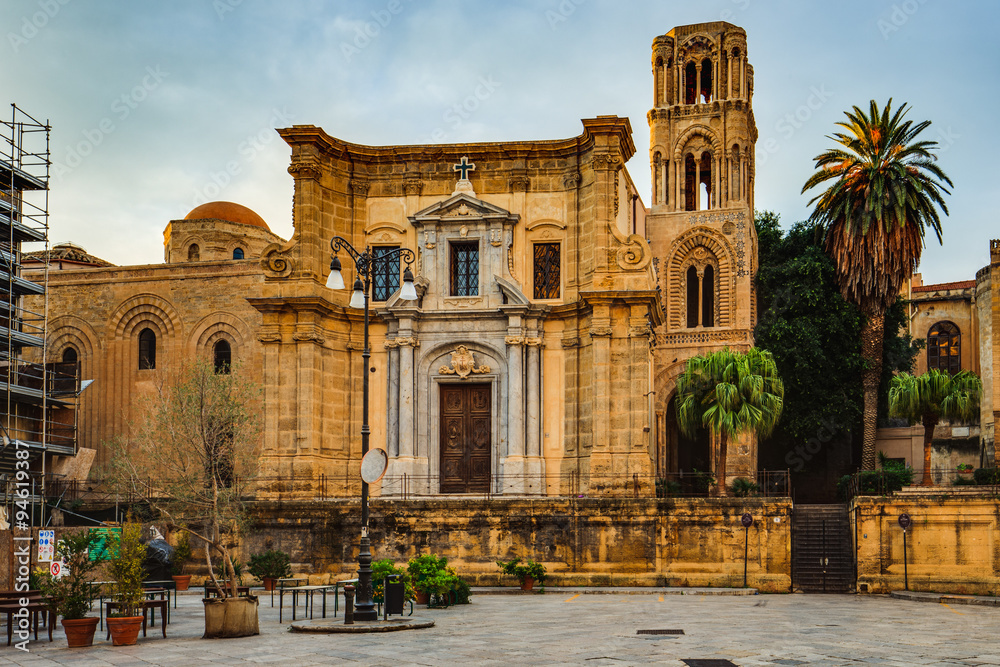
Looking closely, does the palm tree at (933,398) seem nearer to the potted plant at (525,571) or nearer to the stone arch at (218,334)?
the potted plant at (525,571)

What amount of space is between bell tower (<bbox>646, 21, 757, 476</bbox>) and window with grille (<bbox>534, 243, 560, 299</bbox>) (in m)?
10.5

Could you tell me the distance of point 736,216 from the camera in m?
45.2

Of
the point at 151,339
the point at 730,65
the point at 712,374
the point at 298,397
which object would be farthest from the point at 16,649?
the point at 730,65

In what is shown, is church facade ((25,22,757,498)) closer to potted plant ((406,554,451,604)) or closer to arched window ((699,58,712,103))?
potted plant ((406,554,451,604))

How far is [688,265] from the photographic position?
151ft

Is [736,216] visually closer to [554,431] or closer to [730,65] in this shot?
[730,65]

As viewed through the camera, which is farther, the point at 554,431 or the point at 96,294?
the point at 96,294

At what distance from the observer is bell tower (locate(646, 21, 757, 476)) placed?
147 ft

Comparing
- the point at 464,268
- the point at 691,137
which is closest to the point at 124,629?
the point at 464,268

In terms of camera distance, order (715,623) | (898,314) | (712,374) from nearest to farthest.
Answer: (715,623)
(712,374)
(898,314)

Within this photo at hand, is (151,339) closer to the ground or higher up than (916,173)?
closer to the ground

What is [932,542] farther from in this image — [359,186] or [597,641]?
[359,186]

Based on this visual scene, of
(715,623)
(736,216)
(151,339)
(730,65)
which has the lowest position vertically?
(715,623)

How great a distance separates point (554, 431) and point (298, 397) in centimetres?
791
